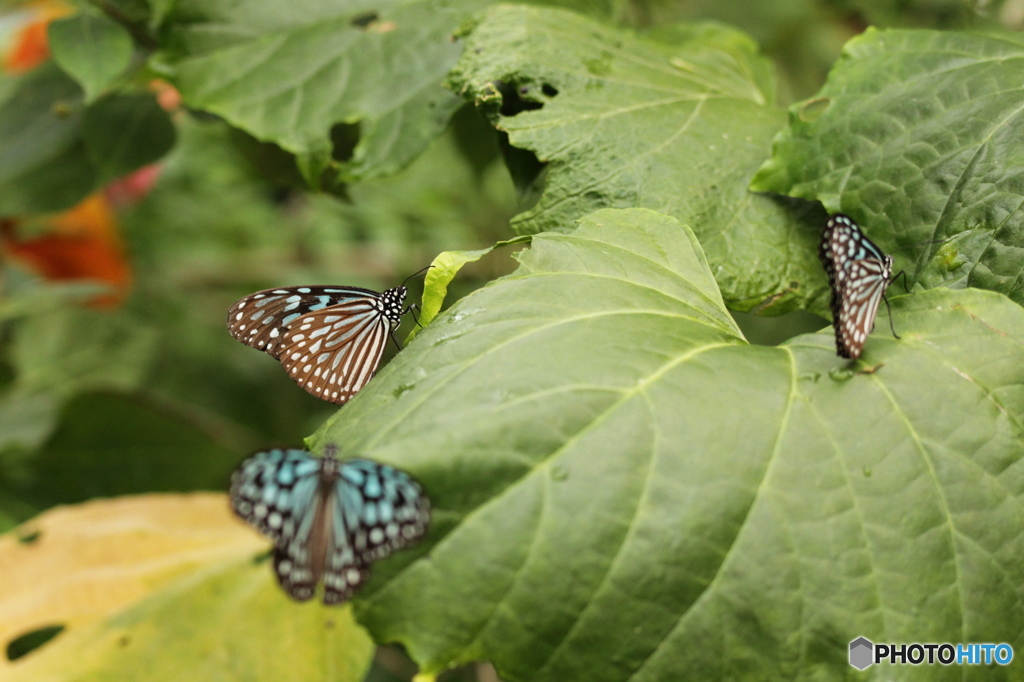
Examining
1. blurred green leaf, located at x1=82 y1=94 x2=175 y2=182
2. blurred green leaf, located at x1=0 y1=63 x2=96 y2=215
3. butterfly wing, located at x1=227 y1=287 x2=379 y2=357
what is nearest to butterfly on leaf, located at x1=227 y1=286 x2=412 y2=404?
butterfly wing, located at x1=227 y1=287 x2=379 y2=357

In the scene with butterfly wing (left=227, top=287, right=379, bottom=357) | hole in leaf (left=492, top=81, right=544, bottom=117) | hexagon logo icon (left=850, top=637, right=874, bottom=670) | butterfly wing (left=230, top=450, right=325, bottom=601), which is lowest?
hexagon logo icon (left=850, top=637, right=874, bottom=670)

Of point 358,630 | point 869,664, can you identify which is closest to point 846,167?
point 869,664

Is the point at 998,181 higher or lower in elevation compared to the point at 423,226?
higher

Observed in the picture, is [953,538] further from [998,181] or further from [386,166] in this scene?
[386,166]

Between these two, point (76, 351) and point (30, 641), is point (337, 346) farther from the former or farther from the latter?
point (76, 351)

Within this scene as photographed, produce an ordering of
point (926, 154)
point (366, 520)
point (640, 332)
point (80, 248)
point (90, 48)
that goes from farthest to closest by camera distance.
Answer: point (80, 248), point (90, 48), point (926, 154), point (640, 332), point (366, 520)

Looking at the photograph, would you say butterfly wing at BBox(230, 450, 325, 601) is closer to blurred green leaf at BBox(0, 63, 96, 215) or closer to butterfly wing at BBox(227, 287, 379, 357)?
butterfly wing at BBox(227, 287, 379, 357)

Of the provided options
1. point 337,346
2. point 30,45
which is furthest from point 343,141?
point 30,45
